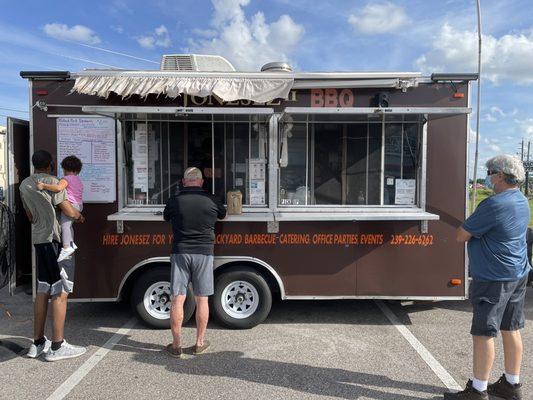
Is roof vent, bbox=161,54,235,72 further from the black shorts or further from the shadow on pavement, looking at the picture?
the shadow on pavement

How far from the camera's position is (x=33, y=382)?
353 cm

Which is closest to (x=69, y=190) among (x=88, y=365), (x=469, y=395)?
(x=88, y=365)

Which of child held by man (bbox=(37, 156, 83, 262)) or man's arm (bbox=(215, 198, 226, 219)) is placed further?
man's arm (bbox=(215, 198, 226, 219))

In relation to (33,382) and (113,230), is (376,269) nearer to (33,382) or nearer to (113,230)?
(113,230)

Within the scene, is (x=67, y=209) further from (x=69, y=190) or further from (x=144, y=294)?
(x=144, y=294)

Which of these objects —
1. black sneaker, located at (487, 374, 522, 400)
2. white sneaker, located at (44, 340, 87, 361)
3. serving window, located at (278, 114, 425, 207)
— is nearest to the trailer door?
white sneaker, located at (44, 340, 87, 361)

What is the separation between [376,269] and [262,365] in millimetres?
1628

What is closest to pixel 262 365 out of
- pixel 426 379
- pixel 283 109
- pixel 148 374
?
pixel 148 374

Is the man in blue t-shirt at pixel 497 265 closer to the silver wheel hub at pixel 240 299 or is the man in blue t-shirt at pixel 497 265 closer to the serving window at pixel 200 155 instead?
the silver wheel hub at pixel 240 299

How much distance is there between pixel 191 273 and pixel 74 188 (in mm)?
1399

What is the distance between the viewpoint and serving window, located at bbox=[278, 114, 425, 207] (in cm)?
487

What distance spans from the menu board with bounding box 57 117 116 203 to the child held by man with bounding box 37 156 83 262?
0.80ft

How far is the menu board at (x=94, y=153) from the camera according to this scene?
4.63 metres

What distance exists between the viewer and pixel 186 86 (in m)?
4.44
